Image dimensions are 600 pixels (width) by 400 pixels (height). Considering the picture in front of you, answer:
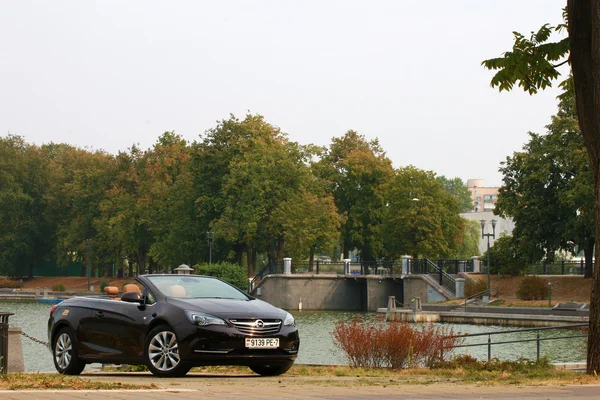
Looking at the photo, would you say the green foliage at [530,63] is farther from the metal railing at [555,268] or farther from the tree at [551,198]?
the metal railing at [555,268]

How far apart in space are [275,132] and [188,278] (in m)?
64.4

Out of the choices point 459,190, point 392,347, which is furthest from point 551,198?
point 459,190

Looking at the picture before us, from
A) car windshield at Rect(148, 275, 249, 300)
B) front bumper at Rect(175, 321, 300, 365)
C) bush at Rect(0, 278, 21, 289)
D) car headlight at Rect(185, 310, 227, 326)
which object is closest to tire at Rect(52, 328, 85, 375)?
car windshield at Rect(148, 275, 249, 300)

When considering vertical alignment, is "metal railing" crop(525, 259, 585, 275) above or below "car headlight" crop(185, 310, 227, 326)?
above

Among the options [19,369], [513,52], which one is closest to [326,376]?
[19,369]

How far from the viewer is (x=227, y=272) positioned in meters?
68.9

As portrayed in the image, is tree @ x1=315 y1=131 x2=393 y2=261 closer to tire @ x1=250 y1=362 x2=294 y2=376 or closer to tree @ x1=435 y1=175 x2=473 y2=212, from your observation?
tire @ x1=250 y1=362 x2=294 y2=376

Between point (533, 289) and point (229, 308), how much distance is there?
4246cm

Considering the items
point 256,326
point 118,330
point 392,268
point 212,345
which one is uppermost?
point 392,268

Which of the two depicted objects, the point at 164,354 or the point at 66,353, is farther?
the point at 66,353

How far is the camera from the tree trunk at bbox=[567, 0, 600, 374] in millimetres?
13828

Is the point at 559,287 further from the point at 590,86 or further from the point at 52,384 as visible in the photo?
the point at 52,384

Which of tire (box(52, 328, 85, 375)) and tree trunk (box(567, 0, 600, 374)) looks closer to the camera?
tire (box(52, 328, 85, 375))

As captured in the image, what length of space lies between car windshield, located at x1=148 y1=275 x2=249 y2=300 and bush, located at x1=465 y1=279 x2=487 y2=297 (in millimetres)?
46181
